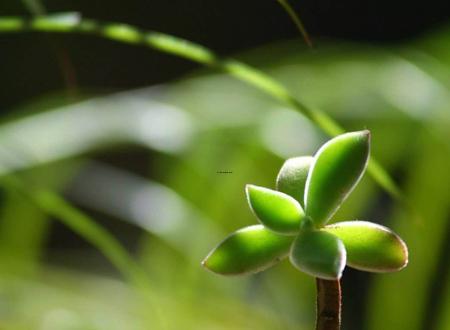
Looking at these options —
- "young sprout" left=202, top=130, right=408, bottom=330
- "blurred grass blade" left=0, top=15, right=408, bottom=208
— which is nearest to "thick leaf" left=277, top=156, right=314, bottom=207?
"young sprout" left=202, top=130, right=408, bottom=330

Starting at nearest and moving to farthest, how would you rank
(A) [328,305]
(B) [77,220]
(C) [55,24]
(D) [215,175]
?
(A) [328,305]
(C) [55,24]
(B) [77,220]
(D) [215,175]

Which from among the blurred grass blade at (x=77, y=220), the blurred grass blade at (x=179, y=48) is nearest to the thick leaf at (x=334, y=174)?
the blurred grass blade at (x=179, y=48)

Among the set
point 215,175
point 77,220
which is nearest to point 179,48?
point 77,220

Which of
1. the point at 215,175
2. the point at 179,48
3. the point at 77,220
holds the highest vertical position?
the point at 179,48

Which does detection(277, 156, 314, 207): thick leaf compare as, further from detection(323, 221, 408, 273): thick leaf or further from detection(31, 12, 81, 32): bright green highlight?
detection(31, 12, 81, 32): bright green highlight

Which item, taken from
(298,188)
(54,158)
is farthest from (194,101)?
(298,188)

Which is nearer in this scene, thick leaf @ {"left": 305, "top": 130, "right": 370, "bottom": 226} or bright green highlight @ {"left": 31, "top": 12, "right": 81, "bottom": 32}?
thick leaf @ {"left": 305, "top": 130, "right": 370, "bottom": 226}

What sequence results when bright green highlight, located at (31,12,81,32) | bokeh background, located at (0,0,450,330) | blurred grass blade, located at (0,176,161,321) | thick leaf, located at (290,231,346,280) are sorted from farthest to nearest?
bokeh background, located at (0,0,450,330), blurred grass blade, located at (0,176,161,321), bright green highlight, located at (31,12,81,32), thick leaf, located at (290,231,346,280)

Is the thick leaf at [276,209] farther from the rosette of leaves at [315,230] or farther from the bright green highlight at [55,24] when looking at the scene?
the bright green highlight at [55,24]

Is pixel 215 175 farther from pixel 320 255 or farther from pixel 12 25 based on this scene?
pixel 320 255
